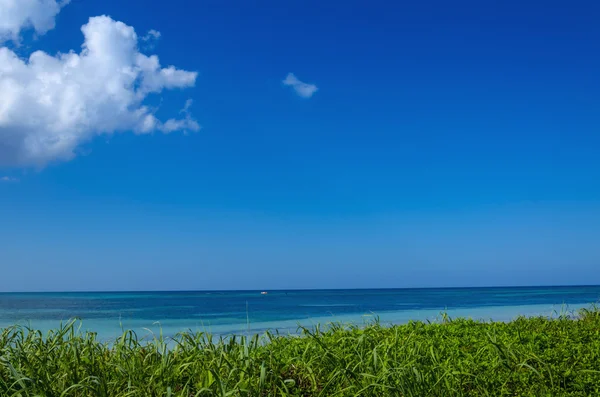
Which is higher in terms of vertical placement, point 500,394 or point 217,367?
point 217,367

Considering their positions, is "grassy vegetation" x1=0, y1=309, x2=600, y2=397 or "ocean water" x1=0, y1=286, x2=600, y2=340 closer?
"grassy vegetation" x1=0, y1=309, x2=600, y2=397

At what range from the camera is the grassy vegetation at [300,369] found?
388 cm

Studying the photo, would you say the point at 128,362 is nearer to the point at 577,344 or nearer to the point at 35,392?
the point at 35,392

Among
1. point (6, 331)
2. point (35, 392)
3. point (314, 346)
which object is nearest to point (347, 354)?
point (314, 346)

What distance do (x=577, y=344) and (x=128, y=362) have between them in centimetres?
456

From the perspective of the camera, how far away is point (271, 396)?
13.1ft

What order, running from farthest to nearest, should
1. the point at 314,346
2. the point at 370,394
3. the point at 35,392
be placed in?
the point at 314,346 < the point at 370,394 < the point at 35,392

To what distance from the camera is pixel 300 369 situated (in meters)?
4.61

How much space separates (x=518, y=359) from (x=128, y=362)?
350 cm

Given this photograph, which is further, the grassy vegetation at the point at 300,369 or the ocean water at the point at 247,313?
the ocean water at the point at 247,313

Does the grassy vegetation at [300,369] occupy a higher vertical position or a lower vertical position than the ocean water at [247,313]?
higher

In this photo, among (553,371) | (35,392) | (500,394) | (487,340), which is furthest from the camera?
(487,340)

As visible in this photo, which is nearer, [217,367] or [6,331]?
[217,367]

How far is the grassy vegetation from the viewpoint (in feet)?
12.7
